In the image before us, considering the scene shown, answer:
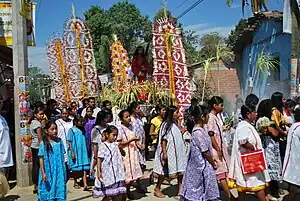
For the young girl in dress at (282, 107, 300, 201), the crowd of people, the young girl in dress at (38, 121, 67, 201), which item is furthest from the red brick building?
the young girl in dress at (38, 121, 67, 201)

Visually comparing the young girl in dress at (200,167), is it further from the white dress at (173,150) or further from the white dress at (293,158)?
the white dress at (173,150)

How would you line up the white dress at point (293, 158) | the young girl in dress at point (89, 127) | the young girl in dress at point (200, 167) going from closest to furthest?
the young girl in dress at point (200, 167) → the white dress at point (293, 158) → the young girl in dress at point (89, 127)

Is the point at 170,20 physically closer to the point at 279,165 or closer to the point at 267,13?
the point at 279,165

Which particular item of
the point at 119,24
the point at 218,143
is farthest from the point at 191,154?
the point at 119,24

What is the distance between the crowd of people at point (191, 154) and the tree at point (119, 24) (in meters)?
26.4

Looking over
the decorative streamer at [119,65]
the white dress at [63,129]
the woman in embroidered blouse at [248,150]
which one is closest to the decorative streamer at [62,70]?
the decorative streamer at [119,65]


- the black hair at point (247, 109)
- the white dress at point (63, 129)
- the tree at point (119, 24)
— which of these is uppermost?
the tree at point (119, 24)

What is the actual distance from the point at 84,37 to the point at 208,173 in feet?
27.5

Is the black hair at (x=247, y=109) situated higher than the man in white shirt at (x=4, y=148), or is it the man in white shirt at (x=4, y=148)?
the black hair at (x=247, y=109)

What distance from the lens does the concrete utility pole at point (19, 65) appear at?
8.36 meters

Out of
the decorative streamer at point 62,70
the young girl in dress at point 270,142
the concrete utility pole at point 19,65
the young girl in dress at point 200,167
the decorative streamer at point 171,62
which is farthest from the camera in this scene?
the decorative streamer at point 62,70

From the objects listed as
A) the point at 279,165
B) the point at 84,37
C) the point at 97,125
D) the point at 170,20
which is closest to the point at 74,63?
the point at 84,37

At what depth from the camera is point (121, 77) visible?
13.1 metres

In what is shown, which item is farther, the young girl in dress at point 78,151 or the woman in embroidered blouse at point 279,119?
the young girl in dress at point 78,151
